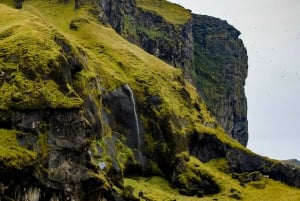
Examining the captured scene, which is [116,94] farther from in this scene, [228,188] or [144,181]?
[228,188]

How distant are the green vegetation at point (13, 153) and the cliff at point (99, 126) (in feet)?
0.61

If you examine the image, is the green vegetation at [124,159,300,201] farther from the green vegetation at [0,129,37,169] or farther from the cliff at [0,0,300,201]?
the green vegetation at [0,129,37,169]

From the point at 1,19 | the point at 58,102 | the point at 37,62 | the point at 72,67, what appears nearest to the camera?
the point at 58,102

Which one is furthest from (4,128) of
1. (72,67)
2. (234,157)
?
(234,157)

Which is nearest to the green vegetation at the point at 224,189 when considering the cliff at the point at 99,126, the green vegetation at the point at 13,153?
the cliff at the point at 99,126

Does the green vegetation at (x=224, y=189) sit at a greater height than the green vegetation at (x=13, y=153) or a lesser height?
lesser

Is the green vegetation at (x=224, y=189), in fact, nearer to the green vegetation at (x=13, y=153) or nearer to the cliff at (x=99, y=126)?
the cliff at (x=99, y=126)

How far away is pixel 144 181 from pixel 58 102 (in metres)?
32.6

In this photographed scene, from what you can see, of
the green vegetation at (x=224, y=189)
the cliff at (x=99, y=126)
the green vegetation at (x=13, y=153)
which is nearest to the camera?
the green vegetation at (x=13, y=153)

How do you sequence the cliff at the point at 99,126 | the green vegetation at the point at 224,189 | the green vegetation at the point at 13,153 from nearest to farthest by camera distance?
the green vegetation at the point at 13,153 < the cliff at the point at 99,126 < the green vegetation at the point at 224,189

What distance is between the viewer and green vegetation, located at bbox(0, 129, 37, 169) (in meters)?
85.9

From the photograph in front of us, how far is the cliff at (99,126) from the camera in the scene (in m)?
93.4

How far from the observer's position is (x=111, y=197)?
100 meters

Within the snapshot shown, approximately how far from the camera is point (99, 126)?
117 m
